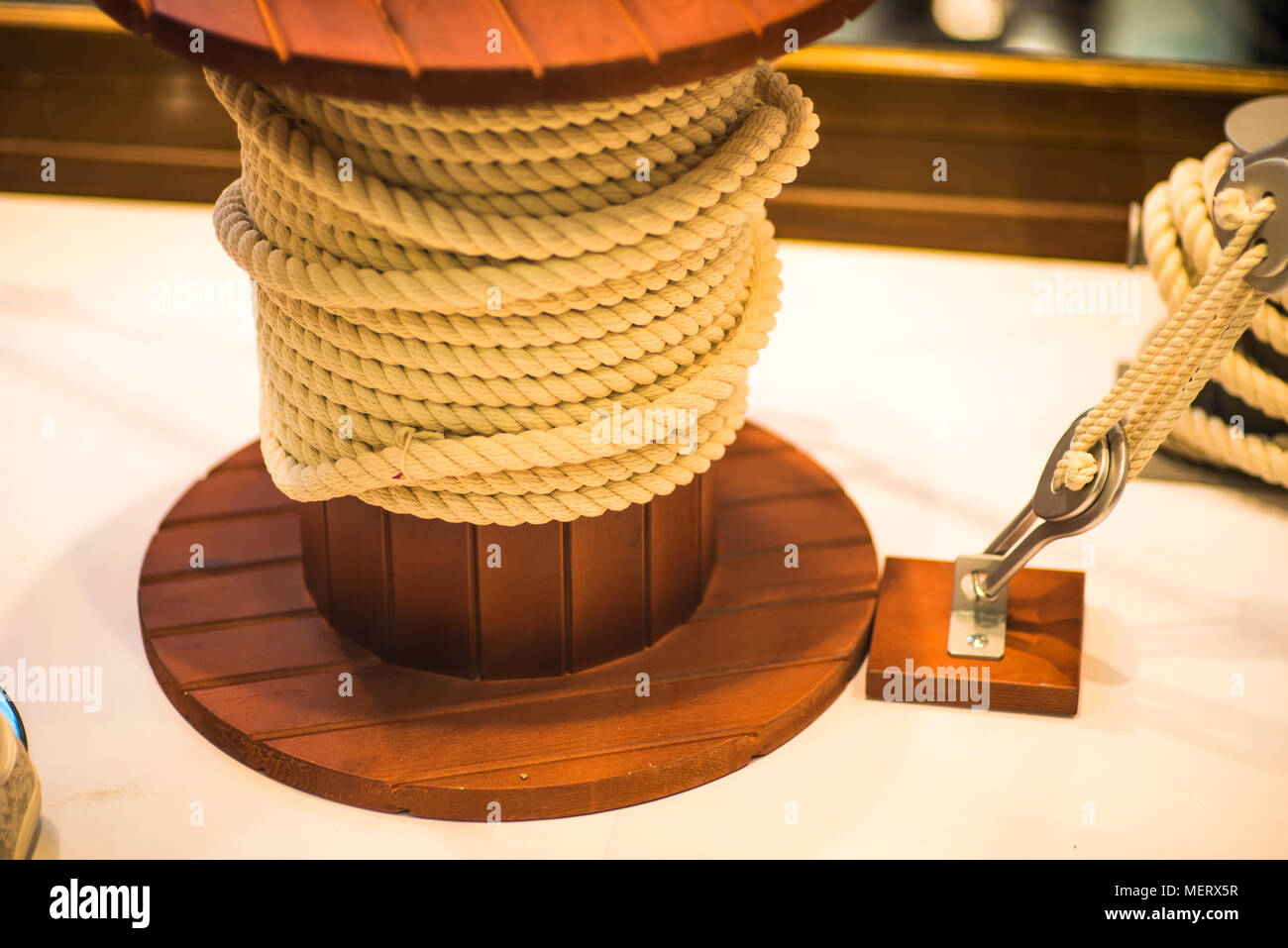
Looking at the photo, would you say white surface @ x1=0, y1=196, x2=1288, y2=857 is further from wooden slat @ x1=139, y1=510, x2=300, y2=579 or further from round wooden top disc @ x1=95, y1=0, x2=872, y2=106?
round wooden top disc @ x1=95, y1=0, x2=872, y2=106

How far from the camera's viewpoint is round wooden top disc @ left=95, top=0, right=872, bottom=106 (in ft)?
3.79

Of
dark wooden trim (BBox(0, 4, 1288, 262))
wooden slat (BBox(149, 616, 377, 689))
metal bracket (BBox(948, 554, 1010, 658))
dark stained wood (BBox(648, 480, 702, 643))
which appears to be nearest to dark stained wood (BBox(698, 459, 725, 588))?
dark stained wood (BBox(648, 480, 702, 643))

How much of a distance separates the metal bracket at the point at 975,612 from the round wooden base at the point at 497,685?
0.09 m

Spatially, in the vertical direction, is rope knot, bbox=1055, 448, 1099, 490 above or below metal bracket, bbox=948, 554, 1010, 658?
above

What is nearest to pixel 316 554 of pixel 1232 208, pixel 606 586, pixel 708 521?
pixel 606 586

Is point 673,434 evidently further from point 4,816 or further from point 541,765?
point 4,816

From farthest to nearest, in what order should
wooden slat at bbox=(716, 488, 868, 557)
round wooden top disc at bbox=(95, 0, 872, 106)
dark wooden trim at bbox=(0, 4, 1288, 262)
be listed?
dark wooden trim at bbox=(0, 4, 1288, 262), wooden slat at bbox=(716, 488, 868, 557), round wooden top disc at bbox=(95, 0, 872, 106)

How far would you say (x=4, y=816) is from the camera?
132 cm

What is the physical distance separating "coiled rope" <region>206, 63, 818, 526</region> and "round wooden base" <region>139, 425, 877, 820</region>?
7.8 inches

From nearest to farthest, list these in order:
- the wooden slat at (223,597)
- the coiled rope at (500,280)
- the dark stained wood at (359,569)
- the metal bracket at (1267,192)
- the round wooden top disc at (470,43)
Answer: the round wooden top disc at (470,43) → the coiled rope at (500,280) → the metal bracket at (1267,192) → the dark stained wood at (359,569) → the wooden slat at (223,597)

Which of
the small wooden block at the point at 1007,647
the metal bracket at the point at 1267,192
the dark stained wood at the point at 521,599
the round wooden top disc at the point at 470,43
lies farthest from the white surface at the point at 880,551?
the round wooden top disc at the point at 470,43

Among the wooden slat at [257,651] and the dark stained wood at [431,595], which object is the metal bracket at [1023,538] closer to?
the dark stained wood at [431,595]

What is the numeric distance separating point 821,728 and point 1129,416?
0.43 metres

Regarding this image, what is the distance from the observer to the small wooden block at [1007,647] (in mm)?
1557
